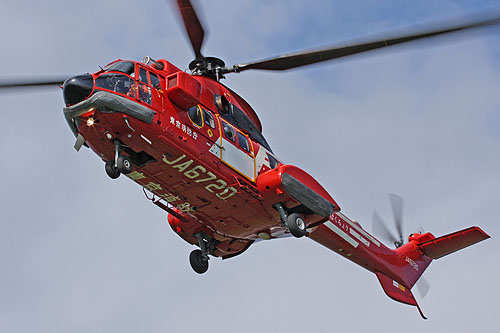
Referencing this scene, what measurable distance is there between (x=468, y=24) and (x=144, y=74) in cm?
722

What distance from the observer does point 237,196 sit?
19.7 metres

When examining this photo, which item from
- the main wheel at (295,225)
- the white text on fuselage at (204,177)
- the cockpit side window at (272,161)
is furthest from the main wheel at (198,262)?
the cockpit side window at (272,161)

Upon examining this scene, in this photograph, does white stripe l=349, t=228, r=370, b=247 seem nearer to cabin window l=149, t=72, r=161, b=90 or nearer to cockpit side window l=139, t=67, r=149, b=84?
cabin window l=149, t=72, r=161, b=90

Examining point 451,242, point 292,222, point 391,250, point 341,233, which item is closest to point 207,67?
point 292,222

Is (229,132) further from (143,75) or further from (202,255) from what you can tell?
(202,255)

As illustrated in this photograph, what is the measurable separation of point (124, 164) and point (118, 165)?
15 cm

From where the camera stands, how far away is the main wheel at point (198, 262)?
22031 mm

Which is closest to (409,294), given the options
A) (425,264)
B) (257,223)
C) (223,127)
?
(425,264)

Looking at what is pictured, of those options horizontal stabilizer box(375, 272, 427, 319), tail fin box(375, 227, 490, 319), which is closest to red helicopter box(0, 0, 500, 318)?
horizontal stabilizer box(375, 272, 427, 319)

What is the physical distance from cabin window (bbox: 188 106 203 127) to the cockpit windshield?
1.71 metres

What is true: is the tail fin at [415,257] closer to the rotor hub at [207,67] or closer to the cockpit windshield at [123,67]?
the rotor hub at [207,67]

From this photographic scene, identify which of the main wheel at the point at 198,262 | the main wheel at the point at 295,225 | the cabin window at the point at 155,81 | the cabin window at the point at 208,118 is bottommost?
the main wheel at the point at 198,262

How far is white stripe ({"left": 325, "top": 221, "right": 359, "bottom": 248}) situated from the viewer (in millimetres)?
22547

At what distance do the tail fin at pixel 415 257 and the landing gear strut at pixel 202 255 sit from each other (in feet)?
20.1
